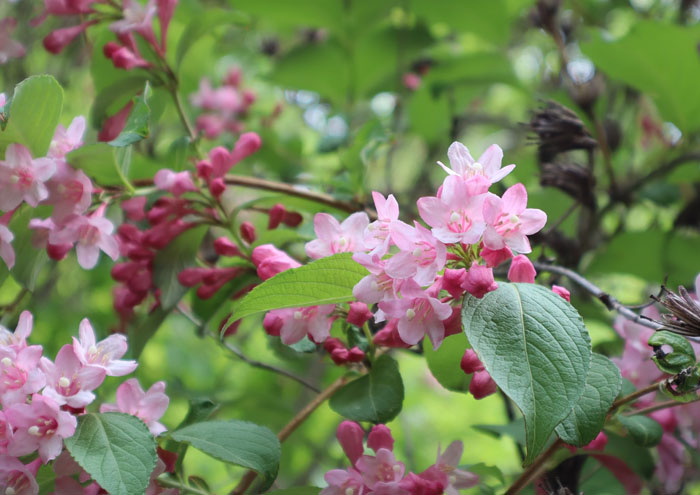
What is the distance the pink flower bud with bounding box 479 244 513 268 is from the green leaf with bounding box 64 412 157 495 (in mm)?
359

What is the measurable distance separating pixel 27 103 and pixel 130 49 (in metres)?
0.33

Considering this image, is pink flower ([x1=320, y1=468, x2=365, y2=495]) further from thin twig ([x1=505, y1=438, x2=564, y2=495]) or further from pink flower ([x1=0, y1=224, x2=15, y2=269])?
pink flower ([x1=0, y1=224, x2=15, y2=269])

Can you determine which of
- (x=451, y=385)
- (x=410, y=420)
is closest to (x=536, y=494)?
(x=451, y=385)

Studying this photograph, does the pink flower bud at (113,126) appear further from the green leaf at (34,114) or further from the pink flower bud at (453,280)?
the pink flower bud at (453,280)

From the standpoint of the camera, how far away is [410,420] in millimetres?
2969

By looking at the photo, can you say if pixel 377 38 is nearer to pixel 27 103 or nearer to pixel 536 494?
pixel 27 103

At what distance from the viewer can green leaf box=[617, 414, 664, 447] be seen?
2.40 ft

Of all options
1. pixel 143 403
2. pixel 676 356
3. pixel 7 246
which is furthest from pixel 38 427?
pixel 676 356

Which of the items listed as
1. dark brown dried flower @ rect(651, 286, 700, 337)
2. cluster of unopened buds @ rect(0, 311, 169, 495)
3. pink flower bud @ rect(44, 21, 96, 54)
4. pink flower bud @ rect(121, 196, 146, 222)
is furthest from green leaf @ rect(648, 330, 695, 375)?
pink flower bud @ rect(44, 21, 96, 54)

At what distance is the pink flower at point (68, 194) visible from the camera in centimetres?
82

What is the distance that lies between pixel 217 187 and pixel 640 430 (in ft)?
1.95

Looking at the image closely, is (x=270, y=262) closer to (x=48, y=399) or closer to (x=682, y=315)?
(x=48, y=399)

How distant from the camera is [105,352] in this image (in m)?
0.74

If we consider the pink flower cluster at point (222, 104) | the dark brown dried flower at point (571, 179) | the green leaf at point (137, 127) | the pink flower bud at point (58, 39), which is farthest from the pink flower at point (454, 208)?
the pink flower cluster at point (222, 104)
